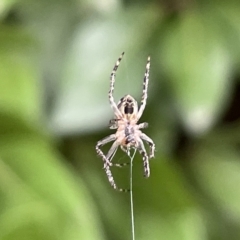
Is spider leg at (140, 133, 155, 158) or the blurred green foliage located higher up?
the blurred green foliage

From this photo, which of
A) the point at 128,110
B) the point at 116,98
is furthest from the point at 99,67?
the point at 128,110

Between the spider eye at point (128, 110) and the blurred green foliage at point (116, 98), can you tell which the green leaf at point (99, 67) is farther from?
the spider eye at point (128, 110)

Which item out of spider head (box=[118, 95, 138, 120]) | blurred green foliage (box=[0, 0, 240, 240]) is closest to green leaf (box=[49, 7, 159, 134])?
blurred green foliage (box=[0, 0, 240, 240])

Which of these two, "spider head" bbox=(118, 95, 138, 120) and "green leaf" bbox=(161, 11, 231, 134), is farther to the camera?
"green leaf" bbox=(161, 11, 231, 134)

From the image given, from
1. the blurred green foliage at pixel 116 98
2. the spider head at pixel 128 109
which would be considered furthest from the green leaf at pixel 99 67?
the spider head at pixel 128 109

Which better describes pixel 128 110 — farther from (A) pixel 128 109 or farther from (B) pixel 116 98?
(B) pixel 116 98

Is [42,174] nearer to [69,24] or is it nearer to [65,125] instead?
[65,125]

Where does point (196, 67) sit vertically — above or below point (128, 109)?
above

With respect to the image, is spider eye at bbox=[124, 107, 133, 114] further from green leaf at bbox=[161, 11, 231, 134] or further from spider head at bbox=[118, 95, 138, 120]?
green leaf at bbox=[161, 11, 231, 134]

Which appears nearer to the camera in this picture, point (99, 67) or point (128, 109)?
point (128, 109)
